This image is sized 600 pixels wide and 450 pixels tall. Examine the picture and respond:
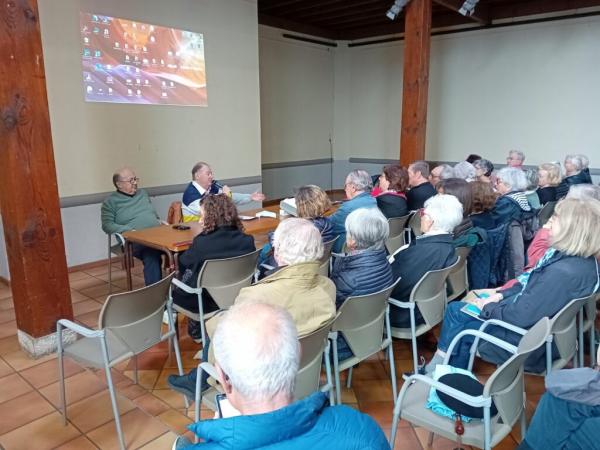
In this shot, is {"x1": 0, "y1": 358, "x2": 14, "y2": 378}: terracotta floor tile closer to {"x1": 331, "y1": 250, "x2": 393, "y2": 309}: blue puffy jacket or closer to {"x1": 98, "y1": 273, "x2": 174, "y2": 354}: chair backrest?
{"x1": 98, "y1": 273, "x2": 174, "y2": 354}: chair backrest

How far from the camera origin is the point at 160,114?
A: 503 centimetres

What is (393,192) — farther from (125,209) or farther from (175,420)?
(175,420)

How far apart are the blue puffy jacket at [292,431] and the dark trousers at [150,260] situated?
2.92 m

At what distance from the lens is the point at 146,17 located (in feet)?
15.7

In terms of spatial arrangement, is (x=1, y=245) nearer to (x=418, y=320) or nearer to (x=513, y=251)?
(x=418, y=320)

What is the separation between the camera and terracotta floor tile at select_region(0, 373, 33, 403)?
97.4 inches

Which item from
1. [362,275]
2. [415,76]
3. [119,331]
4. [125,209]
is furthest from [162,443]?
[415,76]

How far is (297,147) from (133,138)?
13.0ft

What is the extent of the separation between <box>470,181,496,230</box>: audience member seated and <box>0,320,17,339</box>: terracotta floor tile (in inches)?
130

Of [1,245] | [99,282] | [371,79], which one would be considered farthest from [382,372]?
[371,79]

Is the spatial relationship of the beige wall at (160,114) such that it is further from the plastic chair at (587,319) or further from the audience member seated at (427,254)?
the plastic chair at (587,319)

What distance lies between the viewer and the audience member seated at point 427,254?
8.06 ft

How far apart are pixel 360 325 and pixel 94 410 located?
144 cm

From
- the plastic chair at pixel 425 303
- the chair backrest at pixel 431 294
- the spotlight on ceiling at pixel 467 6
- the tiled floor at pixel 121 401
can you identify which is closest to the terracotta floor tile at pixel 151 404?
the tiled floor at pixel 121 401
